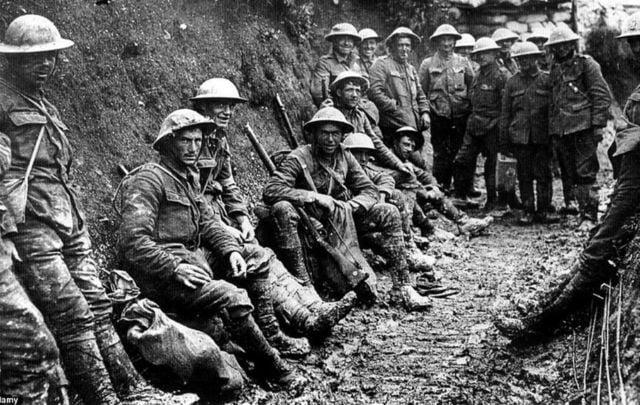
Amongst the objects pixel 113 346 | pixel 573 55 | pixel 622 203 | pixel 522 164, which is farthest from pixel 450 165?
pixel 113 346

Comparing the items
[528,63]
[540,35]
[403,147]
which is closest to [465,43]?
[540,35]

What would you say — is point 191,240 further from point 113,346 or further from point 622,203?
point 622,203

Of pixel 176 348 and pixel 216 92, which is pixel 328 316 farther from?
pixel 216 92

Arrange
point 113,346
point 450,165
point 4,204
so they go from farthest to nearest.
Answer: point 450,165
point 113,346
point 4,204

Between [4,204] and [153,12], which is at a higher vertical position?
[153,12]

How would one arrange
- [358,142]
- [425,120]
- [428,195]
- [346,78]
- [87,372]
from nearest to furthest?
1. [87,372]
2. [358,142]
3. [346,78]
4. [428,195]
5. [425,120]

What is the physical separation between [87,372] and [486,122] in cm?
815

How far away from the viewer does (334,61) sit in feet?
32.8

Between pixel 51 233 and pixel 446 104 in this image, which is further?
pixel 446 104

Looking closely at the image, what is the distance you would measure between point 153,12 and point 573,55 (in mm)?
5526

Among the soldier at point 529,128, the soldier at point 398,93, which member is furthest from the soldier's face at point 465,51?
the soldier at point 529,128

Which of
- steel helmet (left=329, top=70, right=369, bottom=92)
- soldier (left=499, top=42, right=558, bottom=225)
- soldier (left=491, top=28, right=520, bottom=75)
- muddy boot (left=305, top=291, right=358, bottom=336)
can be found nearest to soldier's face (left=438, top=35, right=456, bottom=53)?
soldier (left=491, top=28, right=520, bottom=75)

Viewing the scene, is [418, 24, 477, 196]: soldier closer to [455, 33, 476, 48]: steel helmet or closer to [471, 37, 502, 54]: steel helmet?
[471, 37, 502, 54]: steel helmet

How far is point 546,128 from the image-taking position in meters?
10.3
